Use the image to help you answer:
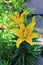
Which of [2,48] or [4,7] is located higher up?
[4,7]

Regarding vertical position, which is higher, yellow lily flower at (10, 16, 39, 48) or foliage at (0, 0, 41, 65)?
yellow lily flower at (10, 16, 39, 48)

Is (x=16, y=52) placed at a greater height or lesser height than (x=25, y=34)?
lesser

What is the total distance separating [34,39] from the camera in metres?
2.94

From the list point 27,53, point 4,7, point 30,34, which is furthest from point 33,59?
point 4,7

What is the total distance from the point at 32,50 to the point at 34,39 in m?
0.13

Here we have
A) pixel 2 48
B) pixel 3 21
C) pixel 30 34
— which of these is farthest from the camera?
pixel 3 21

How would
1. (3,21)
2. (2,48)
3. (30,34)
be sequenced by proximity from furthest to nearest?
1. (3,21)
2. (2,48)
3. (30,34)

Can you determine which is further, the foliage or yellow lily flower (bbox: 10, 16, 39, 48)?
the foliage

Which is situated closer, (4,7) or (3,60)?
(3,60)

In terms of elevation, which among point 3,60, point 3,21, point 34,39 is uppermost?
point 3,21

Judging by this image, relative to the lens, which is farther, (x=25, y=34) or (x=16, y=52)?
(x=16, y=52)

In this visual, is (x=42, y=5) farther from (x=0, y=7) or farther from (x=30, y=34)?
(x=30, y=34)

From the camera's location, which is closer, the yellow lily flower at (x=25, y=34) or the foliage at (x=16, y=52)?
the yellow lily flower at (x=25, y=34)

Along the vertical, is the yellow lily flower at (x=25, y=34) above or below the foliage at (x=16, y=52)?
above
